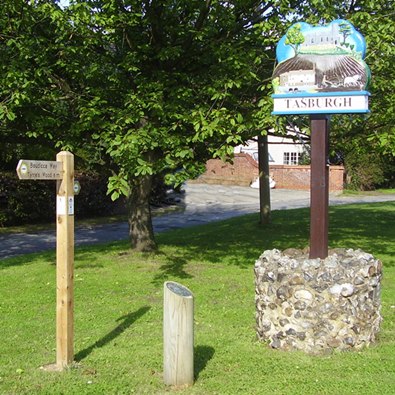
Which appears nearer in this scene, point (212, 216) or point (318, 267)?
point (318, 267)

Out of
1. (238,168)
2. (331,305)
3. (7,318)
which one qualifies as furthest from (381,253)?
(238,168)

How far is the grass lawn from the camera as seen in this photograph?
4.59 meters

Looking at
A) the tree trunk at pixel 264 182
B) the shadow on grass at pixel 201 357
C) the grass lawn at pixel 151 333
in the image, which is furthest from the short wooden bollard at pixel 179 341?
the tree trunk at pixel 264 182

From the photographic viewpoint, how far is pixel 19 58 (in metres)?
8.35

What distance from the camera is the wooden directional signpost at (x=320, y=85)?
18.4 feet

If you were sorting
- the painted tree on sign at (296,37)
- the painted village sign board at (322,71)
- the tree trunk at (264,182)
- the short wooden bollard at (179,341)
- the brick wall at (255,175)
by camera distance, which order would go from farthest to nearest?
the brick wall at (255,175) → the tree trunk at (264,182) → the painted tree on sign at (296,37) → the painted village sign board at (322,71) → the short wooden bollard at (179,341)

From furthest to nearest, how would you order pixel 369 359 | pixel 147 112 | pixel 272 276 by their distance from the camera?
pixel 147 112
pixel 272 276
pixel 369 359

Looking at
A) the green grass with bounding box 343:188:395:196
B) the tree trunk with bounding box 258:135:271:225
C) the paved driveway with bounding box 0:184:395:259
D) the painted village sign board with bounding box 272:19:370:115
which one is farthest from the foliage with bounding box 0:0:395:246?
the green grass with bounding box 343:188:395:196

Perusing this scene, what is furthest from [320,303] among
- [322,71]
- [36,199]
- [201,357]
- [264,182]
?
[36,199]

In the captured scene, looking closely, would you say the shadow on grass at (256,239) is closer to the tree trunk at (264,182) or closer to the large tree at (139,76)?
the tree trunk at (264,182)

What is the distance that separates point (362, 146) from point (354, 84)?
456cm

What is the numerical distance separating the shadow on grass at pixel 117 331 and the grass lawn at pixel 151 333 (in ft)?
0.03

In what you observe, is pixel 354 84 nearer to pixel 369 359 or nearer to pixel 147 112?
pixel 369 359

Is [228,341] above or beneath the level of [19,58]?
beneath
